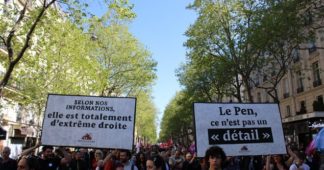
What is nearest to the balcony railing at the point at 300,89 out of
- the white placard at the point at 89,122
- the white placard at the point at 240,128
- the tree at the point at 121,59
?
the tree at the point at 121,59

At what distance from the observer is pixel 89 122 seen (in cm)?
698

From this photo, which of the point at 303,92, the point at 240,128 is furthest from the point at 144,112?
the point at 240,128

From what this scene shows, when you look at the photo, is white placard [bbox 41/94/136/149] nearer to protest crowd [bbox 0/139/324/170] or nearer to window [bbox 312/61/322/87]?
protest crowd [bbox 0/139/324/170]

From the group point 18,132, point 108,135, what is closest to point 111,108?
point 108,135

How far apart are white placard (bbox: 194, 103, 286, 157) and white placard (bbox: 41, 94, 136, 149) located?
1368 mm

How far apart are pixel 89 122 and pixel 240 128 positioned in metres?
2.89

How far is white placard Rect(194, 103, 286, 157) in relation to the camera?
6652 millimetres

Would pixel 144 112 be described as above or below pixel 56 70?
above

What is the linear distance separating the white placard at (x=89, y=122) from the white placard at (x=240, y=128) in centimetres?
137

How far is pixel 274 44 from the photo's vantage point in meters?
24.9

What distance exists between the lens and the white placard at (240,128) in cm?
665

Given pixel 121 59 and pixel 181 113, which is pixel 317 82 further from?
pixel 181 113

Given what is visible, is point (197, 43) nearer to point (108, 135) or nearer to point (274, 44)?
point (274, 44)

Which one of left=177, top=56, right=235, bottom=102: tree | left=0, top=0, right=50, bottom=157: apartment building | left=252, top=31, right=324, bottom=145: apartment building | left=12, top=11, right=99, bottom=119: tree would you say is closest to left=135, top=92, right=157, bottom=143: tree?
left=177, top=56, right=235, bottom=102: tree
